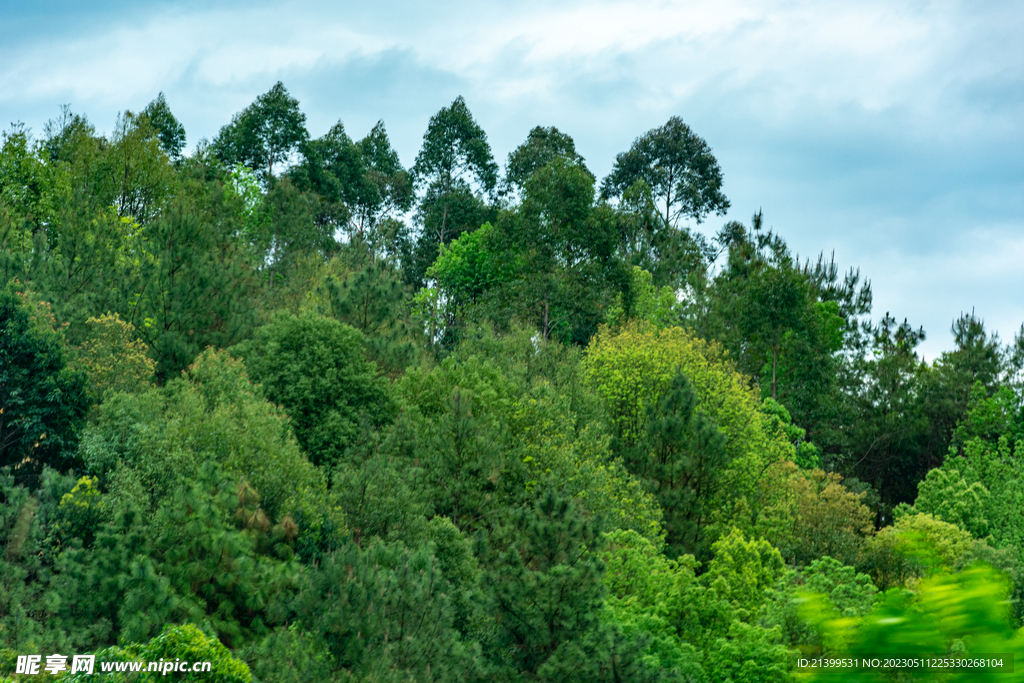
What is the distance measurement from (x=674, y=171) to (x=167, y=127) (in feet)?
151

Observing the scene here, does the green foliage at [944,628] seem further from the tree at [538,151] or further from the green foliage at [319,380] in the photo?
the tree at [538,151]

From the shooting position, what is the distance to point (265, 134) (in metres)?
75.1

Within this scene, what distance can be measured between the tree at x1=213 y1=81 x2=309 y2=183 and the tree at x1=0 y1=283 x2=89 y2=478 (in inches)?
1621

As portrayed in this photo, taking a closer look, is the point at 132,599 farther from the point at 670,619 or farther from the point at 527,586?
the point at 670,619

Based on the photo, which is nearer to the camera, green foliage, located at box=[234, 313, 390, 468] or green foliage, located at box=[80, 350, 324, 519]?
green foliage, located at box=[80, 350, 324, 519]

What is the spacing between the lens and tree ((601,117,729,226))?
84.8 meters

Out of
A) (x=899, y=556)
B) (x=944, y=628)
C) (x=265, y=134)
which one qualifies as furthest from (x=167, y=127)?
(x=944, y=628)

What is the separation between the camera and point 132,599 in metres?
20.8

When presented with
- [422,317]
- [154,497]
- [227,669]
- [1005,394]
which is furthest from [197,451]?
[1005,394]

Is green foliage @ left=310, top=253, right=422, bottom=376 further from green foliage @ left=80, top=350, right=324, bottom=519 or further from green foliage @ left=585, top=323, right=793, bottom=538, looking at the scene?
green foliage @ left=80, top=350, right=324, bottom=519

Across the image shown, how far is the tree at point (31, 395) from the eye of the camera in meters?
33.9

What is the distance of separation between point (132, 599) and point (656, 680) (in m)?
12.0

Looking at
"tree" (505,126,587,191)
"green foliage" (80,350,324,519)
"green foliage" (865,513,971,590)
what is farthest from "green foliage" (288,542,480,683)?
"tree" (505,126,587,191)

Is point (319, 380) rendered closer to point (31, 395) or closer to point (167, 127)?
point (31, 395)
